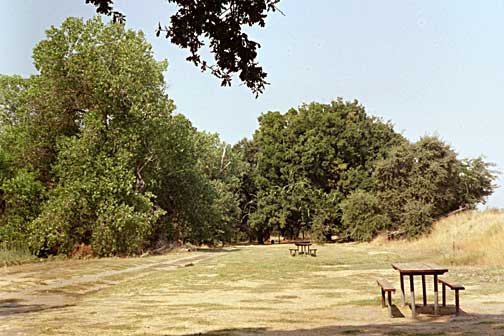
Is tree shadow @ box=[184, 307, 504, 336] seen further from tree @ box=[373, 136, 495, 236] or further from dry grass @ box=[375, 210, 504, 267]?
tree @ box=[373, 136, 495, 236]

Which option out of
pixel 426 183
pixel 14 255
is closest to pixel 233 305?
pixel 14 255

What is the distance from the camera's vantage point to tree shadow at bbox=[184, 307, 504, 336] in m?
7.99

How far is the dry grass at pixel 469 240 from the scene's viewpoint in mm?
21312

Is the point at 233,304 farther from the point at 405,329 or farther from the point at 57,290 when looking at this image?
the point at 57,290

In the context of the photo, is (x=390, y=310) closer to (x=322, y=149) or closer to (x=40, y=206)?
(x=40, y=206)

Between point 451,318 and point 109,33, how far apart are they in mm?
30024

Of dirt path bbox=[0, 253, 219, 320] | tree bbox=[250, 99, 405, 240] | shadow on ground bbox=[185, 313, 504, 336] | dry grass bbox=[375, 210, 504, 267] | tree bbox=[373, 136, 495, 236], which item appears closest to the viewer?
shadow on ground bbox=[185, 313, 504, 336]

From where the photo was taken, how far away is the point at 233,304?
12125mm

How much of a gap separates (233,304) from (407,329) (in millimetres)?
4687

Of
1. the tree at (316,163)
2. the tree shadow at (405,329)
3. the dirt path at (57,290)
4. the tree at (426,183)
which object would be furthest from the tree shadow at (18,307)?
the tree at (316,163)

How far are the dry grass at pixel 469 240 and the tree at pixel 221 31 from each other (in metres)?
17.4

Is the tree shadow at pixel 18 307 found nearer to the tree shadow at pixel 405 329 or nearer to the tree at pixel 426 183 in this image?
the tree shadow at pixel 405 329

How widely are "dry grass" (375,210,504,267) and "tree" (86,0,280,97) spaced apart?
57.1 feet

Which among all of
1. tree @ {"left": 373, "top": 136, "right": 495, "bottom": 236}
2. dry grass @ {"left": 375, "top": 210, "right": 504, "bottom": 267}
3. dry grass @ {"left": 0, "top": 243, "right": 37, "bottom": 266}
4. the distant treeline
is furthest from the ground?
tree @ {"left": 373, "top": 136, "right": 495, "bottom": 236}
